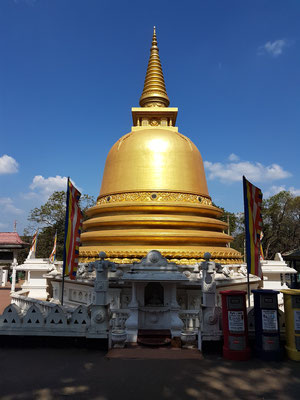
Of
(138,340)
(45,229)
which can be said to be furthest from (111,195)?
(45,229)

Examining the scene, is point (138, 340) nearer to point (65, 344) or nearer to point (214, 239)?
point (65, 344)

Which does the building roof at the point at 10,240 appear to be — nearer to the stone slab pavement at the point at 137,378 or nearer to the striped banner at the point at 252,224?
the stone slab pavement at the point at 137,378

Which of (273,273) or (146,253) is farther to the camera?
(273,273)

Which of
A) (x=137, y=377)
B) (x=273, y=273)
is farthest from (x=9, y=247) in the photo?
(x=137, y=377)

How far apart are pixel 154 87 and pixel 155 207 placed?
1059cm

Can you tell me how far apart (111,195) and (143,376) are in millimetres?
10497

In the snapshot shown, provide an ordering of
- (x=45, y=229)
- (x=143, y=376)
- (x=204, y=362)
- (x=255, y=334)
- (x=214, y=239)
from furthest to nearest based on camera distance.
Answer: (x=45, y=229) < (x=214, y=239) < (x=255, y=334) < (x=204, y=362) < (x=143, y=376)

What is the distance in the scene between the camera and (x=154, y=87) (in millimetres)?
20969

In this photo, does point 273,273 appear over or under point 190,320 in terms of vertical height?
over

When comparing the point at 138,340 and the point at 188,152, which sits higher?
the point at 188,152

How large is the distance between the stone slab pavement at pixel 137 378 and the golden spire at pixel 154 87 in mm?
16841

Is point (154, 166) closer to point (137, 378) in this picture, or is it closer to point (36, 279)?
point (36, 279)

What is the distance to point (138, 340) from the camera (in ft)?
28.7

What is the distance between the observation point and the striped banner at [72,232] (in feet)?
32.7
